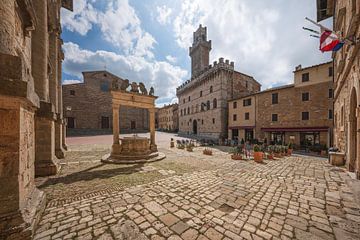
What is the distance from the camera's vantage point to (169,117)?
179ft

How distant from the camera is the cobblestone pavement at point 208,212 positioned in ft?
9.29

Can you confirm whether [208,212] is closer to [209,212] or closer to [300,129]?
[209,212]

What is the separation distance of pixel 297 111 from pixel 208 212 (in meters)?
18.6

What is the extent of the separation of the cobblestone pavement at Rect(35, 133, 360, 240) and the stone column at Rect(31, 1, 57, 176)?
104 inches

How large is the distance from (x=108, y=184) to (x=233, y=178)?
4.89m

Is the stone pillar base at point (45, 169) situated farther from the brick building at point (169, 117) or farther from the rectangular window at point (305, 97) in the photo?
the brick building at point (169, 117)

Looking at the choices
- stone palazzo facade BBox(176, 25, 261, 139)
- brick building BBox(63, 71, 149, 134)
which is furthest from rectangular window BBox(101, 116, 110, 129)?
stone palazzo facade BBox(176, 25, 261, 139)

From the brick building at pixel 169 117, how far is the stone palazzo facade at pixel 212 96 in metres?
11.4

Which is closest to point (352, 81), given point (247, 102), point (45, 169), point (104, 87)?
point (45, 169)

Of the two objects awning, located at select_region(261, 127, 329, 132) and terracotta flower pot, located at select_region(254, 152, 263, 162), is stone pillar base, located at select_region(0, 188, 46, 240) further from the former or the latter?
awning, located at select_region(261, 127, 329, 132)

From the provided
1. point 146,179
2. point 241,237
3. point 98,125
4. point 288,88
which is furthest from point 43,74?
point 98,125

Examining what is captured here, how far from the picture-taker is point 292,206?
3879 mm

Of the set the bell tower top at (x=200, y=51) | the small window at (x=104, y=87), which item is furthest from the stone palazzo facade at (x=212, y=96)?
the small window at (x=104, y=87)

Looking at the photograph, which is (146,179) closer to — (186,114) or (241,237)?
(241,237)
